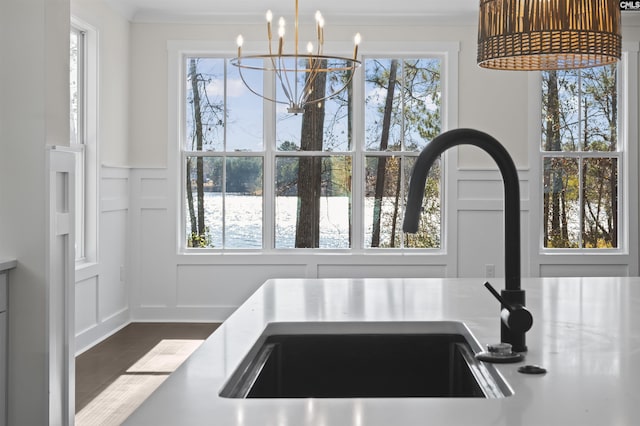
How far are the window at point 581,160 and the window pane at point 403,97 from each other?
0.95 metres

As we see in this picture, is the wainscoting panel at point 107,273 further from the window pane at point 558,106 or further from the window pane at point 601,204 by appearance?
the window pane at point 601,204

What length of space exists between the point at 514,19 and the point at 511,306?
676 millimetres

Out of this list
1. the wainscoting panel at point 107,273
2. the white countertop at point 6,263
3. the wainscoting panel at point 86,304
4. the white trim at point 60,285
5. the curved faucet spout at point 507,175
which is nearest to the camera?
the curved faucet spout at point 507,175

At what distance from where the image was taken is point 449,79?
659cm

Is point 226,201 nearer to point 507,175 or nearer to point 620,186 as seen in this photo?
point 620,186

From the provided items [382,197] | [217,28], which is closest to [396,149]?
[382,197]

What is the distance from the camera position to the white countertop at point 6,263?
277cm

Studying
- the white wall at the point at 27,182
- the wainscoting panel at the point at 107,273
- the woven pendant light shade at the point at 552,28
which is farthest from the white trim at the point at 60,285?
the wainscoting panel at the point at 107,273

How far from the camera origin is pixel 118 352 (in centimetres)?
544

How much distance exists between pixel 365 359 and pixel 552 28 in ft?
2.59

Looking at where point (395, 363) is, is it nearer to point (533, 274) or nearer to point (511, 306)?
point (511, 306)

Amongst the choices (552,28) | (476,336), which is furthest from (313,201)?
(476,336)

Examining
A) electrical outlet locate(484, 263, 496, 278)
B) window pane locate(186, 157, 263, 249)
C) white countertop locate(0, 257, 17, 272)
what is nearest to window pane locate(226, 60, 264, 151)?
window pane locate(186, 157, 263, 249)

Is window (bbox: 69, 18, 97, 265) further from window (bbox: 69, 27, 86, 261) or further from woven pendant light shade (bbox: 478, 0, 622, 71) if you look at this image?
woven pendant light shade (bbox: 478, 0, 622, 71)
